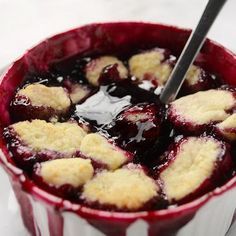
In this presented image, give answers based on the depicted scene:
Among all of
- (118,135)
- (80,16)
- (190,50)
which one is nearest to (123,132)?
(118,135)

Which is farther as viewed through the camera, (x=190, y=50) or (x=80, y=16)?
(x=80, y=16)

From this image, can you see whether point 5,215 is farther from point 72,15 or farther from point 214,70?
point 72,15

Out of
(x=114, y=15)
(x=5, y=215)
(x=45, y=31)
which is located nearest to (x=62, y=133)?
(x=5, y=215)

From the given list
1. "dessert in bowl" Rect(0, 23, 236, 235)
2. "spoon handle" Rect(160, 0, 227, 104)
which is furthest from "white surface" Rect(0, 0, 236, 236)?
"spoon handle" Rect(160, 0, 227, 104)

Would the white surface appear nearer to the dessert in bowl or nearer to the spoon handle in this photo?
the dessert in bowl

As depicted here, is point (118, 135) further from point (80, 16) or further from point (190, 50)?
point (80, 16)

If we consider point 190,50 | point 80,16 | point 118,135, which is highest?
point 190,50

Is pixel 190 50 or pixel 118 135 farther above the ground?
pixel 190 50
